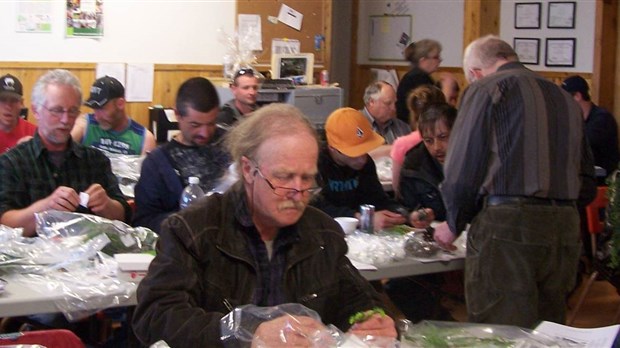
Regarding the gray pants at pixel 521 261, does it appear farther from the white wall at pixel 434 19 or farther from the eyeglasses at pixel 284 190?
the white wall at pixel 434 19

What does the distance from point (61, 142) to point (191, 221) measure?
1730 millimetres

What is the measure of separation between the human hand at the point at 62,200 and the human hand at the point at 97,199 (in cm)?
12

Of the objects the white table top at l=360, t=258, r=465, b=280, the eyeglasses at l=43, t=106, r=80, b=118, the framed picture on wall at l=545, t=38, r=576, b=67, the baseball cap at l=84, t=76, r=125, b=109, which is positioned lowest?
the white table top at l=360, t=258, r=465, b=280

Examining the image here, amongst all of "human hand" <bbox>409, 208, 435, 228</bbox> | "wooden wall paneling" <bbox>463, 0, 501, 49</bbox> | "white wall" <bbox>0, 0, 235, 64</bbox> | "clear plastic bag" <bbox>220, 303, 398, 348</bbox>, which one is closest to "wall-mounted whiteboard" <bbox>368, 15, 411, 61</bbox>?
"wooden wall paneling" <bbox>463, 0, 501, 49</bbox>

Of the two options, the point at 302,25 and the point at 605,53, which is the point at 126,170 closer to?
the point at 302,25

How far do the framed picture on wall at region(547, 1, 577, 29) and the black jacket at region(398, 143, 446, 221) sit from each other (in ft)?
14.1

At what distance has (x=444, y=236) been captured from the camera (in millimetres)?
3740

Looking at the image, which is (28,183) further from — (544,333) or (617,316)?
(617,316)

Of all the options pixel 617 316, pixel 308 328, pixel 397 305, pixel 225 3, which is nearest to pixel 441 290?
pixel 397 305

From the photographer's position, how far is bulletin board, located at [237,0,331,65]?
8.70 meters

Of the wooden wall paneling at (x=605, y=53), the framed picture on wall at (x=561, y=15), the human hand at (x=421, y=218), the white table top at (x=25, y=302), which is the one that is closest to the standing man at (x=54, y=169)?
the white table top at (x=25, y=302)

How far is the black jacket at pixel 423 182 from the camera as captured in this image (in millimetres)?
4355

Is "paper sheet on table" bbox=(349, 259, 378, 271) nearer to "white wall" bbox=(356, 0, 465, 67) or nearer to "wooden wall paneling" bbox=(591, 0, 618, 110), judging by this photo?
"wooden wall paneling" bbox=(591, 0, 618, 110)

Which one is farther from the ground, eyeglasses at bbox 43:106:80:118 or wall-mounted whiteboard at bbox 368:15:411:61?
wall-mounted whiteboard at bbox 368:15:411:61
